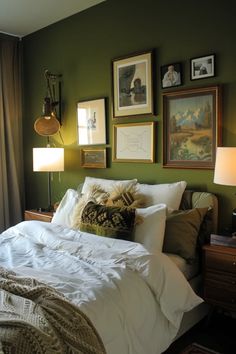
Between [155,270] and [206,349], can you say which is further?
[206,349]

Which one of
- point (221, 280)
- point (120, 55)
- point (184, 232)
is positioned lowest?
point (221, 280)

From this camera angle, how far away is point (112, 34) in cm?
331

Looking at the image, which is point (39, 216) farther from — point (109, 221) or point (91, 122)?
point (109, 221)

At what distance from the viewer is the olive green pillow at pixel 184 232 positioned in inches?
92.6

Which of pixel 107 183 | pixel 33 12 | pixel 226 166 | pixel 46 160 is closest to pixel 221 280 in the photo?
pixel 226 166

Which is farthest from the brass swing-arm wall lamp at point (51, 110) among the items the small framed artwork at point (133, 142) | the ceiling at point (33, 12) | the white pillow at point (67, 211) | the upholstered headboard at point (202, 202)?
the upholstered headboard at point (202, 202)

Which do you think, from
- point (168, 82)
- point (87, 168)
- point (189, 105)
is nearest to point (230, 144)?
point (189, 105)

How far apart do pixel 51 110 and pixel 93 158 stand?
76 centimetres

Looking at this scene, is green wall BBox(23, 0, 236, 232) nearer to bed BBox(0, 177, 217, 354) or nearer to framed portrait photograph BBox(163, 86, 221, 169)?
framed portrait photograph BBox(163, 86, 221, 169)

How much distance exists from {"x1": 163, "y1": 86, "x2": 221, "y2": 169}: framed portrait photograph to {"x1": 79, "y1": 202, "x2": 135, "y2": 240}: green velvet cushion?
2.47 ft

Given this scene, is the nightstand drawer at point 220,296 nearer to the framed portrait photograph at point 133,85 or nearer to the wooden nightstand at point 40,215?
the framed portrait photograph at point 133,85

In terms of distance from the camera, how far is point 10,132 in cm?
421

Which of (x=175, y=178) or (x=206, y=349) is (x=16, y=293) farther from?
(x=175, y=178)

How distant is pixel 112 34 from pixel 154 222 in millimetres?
2021
